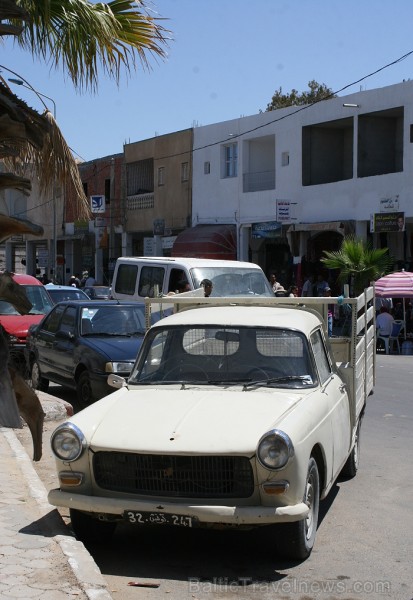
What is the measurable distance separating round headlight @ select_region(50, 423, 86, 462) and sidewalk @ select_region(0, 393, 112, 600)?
550 mm

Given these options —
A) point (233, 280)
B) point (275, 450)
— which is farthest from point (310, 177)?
point (275, 450)

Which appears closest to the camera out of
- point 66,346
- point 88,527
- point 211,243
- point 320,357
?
point 88,527

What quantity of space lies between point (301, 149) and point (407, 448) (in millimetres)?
23758

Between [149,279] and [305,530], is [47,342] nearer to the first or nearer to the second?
[149,279]

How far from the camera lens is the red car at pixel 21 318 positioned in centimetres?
1654

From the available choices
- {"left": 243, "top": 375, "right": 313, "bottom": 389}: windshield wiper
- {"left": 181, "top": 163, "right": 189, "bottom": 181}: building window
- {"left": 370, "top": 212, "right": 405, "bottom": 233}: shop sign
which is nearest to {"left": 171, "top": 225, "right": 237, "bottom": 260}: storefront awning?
{"left": 181, "top": 163, "right": 189, "bottom": 181}: building window

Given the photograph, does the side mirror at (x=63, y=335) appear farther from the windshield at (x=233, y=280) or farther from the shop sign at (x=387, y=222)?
the shop sign at (x=387, y=222)

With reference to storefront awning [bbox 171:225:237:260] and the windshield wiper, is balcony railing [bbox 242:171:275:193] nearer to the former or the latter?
storefront awning [bbox 171:225:237:260]

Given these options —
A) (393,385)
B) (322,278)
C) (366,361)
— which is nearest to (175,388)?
(366,361)

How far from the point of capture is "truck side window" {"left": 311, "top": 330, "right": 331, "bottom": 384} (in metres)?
7.48

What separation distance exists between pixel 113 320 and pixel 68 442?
23.9 feet

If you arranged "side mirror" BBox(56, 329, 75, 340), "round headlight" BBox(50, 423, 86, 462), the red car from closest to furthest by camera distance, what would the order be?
"round headlight" BBox(50, 423, 86, 462) < "side mirror" BBox(56, 329, 75, 340) < the red car

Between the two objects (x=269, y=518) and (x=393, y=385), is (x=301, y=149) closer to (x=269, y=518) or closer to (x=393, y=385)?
(x=393, y=385)

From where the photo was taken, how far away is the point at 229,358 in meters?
7.26
